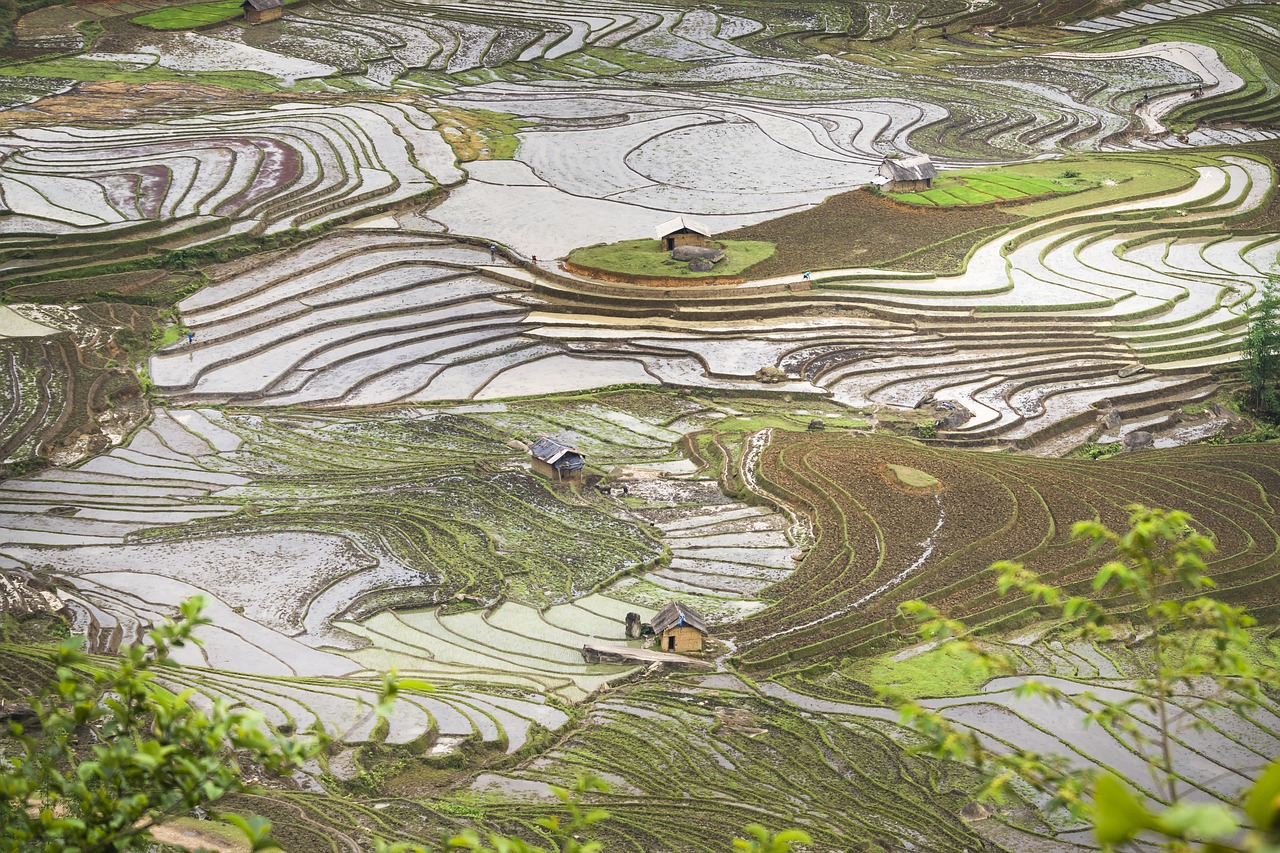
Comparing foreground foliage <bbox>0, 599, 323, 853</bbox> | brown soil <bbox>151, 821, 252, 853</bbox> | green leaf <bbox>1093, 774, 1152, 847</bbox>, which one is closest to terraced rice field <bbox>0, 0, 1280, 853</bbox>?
brown soil <bbox>151, 821, 252, 853</bbox>

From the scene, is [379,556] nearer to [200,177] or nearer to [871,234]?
[871,234]

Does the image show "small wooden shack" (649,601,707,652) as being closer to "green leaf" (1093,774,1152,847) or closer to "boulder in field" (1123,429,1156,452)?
"boulder in field" (1123,429,1156,452)

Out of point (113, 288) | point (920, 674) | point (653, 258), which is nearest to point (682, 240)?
point (653, 258)

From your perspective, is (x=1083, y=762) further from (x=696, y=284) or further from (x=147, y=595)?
(x=696, y=284)

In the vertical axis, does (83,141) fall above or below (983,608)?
above

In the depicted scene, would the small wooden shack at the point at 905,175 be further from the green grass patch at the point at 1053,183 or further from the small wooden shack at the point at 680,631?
the small wooden shack at the point at 680,631

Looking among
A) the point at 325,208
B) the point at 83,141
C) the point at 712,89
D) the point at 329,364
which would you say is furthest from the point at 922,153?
the point at 83,141
